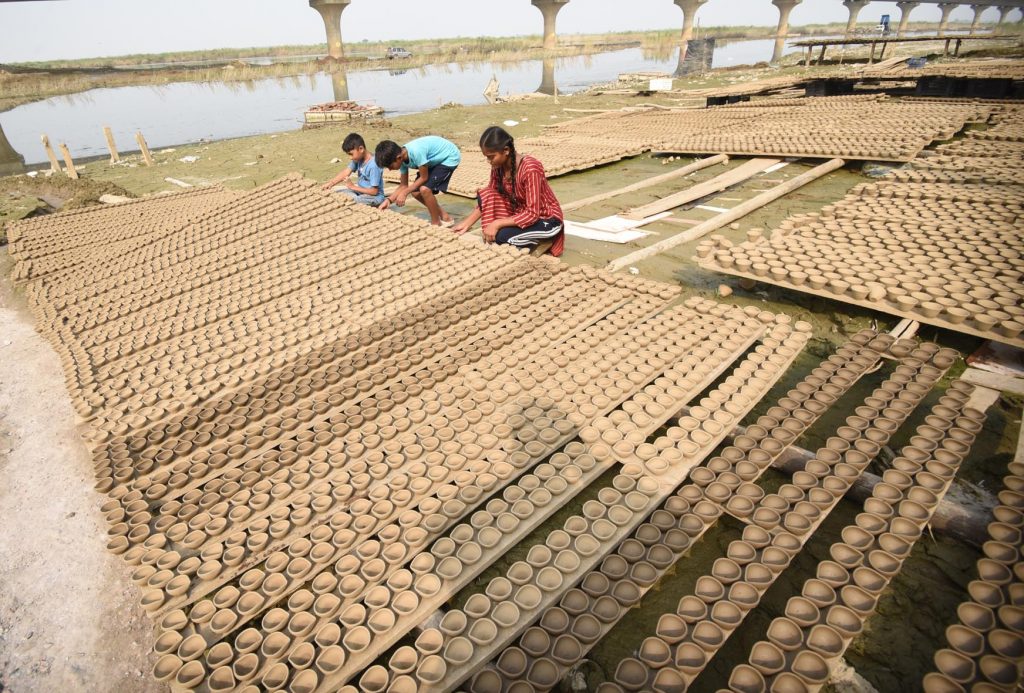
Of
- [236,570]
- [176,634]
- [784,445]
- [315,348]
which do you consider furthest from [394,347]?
[784,445]

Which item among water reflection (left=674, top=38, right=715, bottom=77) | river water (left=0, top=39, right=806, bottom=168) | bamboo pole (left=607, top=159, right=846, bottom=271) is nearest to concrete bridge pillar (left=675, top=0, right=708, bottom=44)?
river water (left=0, top=39, right=806, bottom=168)

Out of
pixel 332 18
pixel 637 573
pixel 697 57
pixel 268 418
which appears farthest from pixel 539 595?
pixel 697 57

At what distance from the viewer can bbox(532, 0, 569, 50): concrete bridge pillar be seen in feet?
126

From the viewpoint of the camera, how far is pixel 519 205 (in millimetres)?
4855

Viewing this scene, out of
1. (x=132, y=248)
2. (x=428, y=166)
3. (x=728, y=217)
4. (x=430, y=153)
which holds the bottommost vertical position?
(x=132, y=248)

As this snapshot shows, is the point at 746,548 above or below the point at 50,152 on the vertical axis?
below

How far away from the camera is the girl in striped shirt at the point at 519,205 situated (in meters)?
4.53

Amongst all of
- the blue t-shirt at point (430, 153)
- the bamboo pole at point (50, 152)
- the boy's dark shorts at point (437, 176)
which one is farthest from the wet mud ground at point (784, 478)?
the bamboo pole at point (50, 152)

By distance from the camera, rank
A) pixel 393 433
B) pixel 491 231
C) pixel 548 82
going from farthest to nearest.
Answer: pixel 548 82 → pixel 491 231 → pixel 393 433

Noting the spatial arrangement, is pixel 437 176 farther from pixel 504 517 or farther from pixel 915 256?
pixel 504 517

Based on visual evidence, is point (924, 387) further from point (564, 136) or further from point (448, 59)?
point (448, 59)

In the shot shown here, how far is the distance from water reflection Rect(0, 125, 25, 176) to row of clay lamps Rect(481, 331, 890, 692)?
18475 millimetres

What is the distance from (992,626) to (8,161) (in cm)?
2007

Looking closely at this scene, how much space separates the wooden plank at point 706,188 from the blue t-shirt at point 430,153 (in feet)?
7.14
